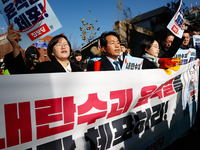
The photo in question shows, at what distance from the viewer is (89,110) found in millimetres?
1325

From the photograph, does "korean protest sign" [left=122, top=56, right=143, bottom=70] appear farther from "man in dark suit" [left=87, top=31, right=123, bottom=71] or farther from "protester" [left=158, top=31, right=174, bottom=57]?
"protester" [left=158, top=31, right=174, bottom=57]

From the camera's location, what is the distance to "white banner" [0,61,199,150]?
103 centimetres

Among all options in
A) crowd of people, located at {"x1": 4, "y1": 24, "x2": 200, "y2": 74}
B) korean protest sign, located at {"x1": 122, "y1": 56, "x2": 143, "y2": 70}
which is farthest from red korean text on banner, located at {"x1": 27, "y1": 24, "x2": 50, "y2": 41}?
korean protest sign, located at {"x1": 122, "y1": 56, "x2": 143, "y2": 70}

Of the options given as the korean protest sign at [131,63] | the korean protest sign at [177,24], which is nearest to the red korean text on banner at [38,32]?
the korean protest sign at [131,63]

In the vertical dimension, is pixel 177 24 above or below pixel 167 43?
above

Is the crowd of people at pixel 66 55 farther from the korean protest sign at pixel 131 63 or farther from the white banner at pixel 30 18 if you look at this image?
the korean protest sign at pixel 131 63

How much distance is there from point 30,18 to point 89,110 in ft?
4.28

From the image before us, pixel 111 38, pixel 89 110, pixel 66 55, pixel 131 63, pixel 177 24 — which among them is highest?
pixel 177 24

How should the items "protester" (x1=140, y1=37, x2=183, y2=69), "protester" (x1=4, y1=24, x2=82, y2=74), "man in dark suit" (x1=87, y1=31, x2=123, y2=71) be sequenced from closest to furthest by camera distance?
"protester" (x1=4, y1=24, x2=82, y2=74) < "man in dark suit" (x1=87, y1=31, x2=123, y2=71) < "protester" (x1=140, y1=37, x2=183, y2=69)

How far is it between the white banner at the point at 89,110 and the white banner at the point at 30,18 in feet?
2.75

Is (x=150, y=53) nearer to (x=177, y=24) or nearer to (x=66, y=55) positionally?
(x=177, y=24)

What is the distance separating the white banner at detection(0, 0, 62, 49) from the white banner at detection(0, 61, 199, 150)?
838 mm

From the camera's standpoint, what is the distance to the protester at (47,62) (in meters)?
1.52

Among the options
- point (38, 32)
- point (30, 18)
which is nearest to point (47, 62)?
point (38, 32)
